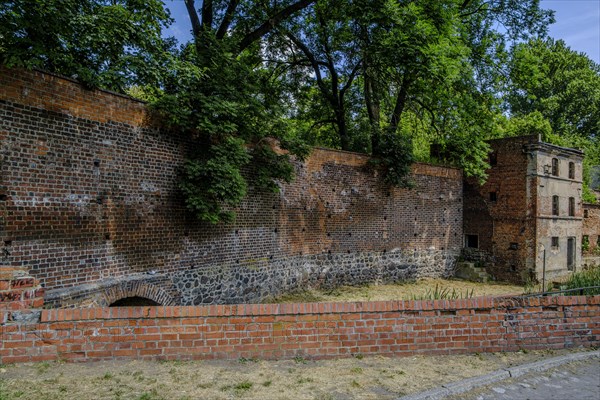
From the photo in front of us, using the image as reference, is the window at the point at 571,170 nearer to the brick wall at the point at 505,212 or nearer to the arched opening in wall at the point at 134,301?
the brick wall at the point at 505,212

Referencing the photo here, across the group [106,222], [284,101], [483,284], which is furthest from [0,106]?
[483,284]

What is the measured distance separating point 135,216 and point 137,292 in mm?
1570

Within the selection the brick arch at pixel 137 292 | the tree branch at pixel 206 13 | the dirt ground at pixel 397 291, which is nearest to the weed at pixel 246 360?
the brick arch at pixel 137 292

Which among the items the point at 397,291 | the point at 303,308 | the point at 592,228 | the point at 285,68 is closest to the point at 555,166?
the point at 592,228

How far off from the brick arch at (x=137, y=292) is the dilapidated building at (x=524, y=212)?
49.9 ft

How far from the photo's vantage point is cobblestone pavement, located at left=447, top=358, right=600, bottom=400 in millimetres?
4551

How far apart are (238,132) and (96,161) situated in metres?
3.63

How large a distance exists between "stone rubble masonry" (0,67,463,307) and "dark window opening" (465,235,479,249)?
693 cm

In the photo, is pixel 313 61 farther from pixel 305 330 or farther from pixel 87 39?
pixel 305 330

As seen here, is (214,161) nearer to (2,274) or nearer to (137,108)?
(137,108)

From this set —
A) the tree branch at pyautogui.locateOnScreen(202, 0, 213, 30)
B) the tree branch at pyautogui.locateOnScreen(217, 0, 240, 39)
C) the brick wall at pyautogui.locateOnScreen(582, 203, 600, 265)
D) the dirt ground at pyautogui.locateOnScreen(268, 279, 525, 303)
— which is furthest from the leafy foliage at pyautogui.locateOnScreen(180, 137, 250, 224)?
the brick wall at pyautogui.locateOnScreen(582, 203, 600, 265)

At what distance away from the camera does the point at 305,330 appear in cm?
515

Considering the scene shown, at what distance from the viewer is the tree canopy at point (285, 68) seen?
8484mm

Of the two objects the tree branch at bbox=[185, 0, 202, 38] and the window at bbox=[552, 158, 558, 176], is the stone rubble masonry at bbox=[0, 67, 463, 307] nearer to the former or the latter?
the tree branch at bbox=[185, 0, 202, 38]
